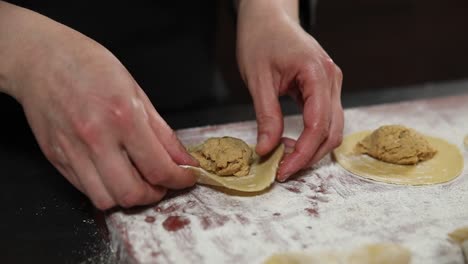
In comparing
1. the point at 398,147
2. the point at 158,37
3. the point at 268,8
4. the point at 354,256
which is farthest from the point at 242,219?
the point at 158,37

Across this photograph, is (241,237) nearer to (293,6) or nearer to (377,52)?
(293,6)

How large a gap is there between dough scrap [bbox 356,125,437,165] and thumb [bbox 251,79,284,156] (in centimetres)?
34

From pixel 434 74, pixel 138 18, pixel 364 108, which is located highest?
pixel 138 18

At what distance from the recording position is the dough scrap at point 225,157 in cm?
146

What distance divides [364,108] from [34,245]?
1.25 meters

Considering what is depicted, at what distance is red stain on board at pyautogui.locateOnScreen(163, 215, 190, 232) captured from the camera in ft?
4.22

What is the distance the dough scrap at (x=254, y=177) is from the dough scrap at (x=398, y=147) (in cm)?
31

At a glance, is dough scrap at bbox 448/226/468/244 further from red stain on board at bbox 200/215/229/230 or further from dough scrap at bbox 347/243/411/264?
red stain on board at bbox 200/215/229/230

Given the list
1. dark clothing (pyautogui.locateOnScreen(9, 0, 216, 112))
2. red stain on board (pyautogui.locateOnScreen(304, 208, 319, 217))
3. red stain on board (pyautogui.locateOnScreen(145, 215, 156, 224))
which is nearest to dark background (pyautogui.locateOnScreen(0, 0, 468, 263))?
dark clothing (pyautogui.locateOnScreen(9, 0, 216, 112))

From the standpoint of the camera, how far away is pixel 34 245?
132 cm

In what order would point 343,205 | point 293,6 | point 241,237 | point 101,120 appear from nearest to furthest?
point 101,120
point 241,237
point 343,205
point 293,6

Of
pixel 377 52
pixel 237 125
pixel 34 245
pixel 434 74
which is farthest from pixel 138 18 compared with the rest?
pixel 434 74

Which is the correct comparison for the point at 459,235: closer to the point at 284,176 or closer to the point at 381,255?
the point at 381,255

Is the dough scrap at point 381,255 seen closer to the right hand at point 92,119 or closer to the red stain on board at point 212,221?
the red stain on board at point 212,221
